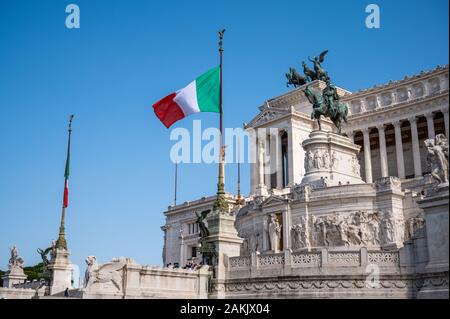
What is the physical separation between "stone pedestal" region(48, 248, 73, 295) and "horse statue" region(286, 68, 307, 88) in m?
49.1

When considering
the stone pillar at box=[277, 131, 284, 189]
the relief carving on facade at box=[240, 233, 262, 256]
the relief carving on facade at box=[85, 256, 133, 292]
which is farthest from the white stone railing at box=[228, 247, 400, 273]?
the stone pillar at box=[277, 131, 284, 189]

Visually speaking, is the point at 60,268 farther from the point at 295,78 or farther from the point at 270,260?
the point at 295,78

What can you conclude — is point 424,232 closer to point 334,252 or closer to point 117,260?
point 334,252

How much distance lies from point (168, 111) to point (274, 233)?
14.0m

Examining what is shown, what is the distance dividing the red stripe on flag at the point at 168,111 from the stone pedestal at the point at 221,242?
6853 mm

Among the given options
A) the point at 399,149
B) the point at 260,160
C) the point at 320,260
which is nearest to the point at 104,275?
the point at 320,260

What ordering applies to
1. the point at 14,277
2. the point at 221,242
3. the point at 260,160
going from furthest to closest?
1. the point at 260,160
2. the point at 14,277
3. the point at 221,242

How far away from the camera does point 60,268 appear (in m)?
36.5

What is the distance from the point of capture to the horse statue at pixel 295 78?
3076 inches

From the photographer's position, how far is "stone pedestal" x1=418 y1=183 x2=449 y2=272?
19.1 m

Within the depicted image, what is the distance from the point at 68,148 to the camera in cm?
4047

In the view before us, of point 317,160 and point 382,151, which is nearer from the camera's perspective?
point 317,160

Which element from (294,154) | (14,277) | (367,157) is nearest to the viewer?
(14,277)
